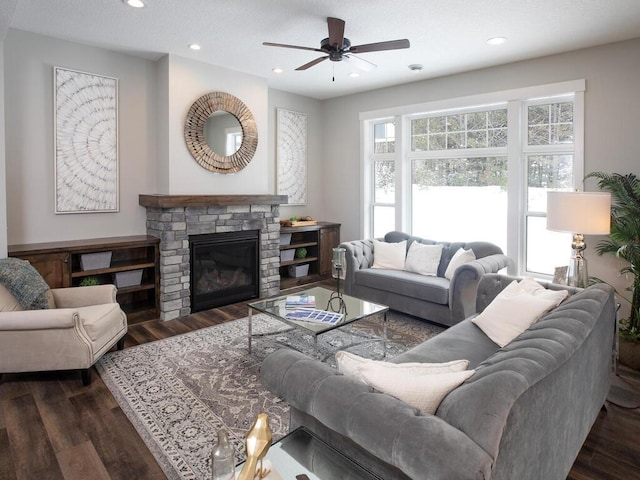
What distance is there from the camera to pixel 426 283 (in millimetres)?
4219

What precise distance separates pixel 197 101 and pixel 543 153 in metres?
3.81

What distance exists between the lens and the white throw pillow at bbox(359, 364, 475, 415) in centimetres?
143

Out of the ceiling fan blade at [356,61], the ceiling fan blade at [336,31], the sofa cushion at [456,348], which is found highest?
the ceiling fan blade at [336,31]

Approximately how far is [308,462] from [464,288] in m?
2.77

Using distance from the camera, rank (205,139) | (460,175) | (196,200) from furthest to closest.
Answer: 1. (460,175)
2. (205,139)
3. (196,200)

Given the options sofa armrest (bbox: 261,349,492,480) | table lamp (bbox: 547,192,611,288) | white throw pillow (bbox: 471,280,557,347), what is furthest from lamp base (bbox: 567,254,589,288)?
sofa armrest (bbox: 261,349,492,480)

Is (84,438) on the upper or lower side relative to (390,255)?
lower

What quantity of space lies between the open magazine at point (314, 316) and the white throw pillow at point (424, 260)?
66.3 inches

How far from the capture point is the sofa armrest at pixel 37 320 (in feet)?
9.24

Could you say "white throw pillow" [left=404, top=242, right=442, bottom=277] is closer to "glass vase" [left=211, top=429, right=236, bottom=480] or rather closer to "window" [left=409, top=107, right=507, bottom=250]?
"window" [left=409, top=107, right=507, bottom=250]

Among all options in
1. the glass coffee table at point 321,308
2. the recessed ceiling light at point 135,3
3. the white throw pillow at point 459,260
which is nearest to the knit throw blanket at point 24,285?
the glass coffee table at point 321,308

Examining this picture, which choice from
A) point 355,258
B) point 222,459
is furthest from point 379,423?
point 355,258

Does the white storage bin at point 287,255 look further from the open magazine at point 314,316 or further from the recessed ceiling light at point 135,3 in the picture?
the recessed ceiling light at point 135,3

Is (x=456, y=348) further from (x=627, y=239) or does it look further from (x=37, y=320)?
(x=37, y=320)
